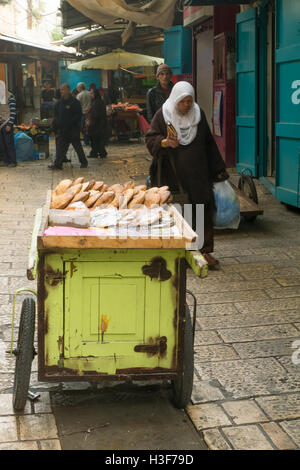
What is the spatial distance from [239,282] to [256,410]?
2.58 meters

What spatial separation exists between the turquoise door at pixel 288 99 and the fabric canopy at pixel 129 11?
3.39 m

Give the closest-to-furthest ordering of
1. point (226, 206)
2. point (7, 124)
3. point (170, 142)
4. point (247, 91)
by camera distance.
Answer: point (170, 142) → point (226, 206) → point (247, 91) → point (7, 124)

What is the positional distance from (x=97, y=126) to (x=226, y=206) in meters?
10.1

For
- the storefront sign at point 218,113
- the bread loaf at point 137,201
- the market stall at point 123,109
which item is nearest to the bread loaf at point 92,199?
the bread loaf at point 137,201

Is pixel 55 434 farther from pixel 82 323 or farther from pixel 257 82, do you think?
pixel 257 82

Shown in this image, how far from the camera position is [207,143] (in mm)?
6355

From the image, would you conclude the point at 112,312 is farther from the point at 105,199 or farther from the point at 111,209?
the point at 105,199

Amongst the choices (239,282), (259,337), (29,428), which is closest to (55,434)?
(29,428)

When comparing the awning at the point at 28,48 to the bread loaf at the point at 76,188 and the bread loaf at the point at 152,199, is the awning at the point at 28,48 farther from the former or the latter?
the bread loaf at the point at 152,199

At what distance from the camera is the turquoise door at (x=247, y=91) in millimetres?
11047

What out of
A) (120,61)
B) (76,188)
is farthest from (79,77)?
(76,188)

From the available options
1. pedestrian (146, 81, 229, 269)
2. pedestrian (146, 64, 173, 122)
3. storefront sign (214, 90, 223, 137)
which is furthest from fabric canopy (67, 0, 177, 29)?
pedestrian (146, 81, 229, 269)

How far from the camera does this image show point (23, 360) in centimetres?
362

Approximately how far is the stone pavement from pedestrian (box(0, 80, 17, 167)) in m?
6.59
